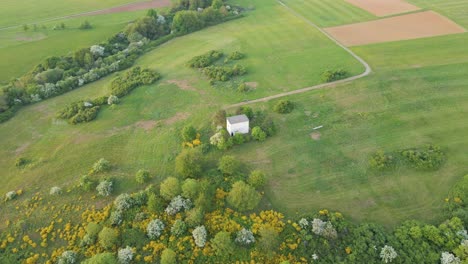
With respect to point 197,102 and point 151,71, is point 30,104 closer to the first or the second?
point 151,71

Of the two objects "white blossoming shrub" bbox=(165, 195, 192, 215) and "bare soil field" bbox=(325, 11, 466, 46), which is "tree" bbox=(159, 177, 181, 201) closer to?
"white blossoming shrub" bbox=(165, 195, 192, 215)

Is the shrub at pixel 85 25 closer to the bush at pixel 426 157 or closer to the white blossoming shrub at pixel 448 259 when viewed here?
the bush at pixel 426 157

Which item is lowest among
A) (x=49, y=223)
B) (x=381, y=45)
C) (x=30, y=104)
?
(x=49, y=223)

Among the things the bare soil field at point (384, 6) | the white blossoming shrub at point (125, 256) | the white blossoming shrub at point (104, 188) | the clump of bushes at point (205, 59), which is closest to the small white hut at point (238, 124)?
the white blossoming shrub at point (104, 188)

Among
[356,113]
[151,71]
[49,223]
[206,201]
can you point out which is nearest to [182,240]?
[206,201]

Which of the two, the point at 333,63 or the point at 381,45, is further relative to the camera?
the point at 381,45

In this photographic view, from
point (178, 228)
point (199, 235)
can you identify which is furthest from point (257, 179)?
point (178, 228)
